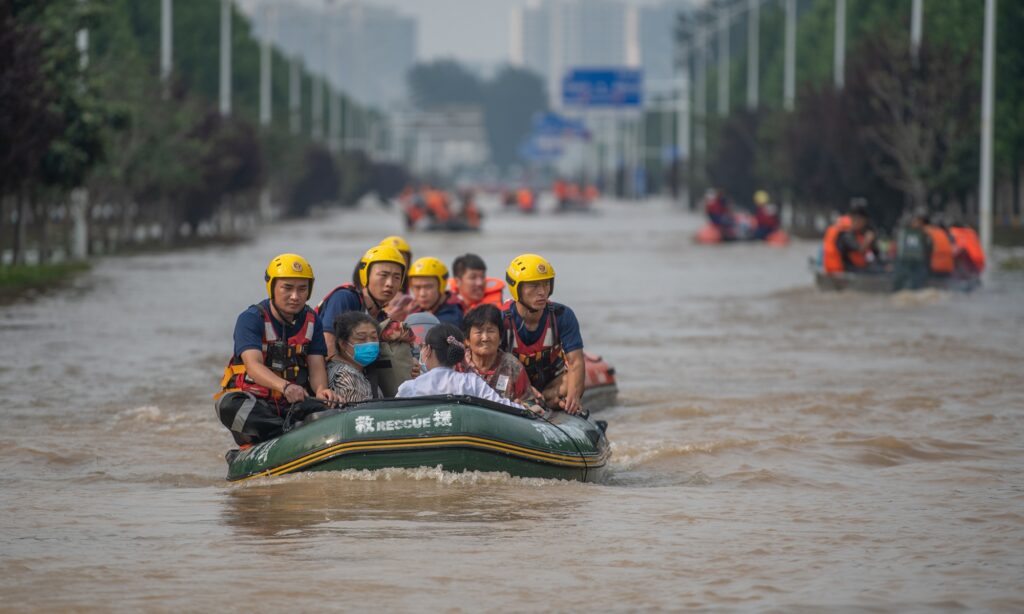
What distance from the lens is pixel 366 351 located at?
13.1 meters

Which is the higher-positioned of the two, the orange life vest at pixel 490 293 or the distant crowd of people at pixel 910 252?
the orange life vest at pixel 490 293

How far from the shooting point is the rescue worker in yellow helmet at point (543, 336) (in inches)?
534

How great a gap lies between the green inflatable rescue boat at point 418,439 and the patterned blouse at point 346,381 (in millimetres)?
487

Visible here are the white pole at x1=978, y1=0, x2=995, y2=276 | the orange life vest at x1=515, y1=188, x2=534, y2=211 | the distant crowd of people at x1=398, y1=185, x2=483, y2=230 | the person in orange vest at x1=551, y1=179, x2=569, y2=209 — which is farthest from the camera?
the person in orange vest at x1=551, y1=179, x2=569, y2=209

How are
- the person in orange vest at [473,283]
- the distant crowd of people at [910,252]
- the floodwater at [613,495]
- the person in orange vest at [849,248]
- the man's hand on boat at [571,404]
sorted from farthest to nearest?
the person in orange vest at [849,248] < the distant crowd of people at [910,252] < the person in orange vest at [473,283] < the man's hand on boat at [571,404] < the floodwater at [613,495]

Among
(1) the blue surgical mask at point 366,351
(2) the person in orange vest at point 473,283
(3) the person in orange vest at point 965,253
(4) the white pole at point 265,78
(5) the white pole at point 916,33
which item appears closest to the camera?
(1) the blue surgical mask at point 366,351

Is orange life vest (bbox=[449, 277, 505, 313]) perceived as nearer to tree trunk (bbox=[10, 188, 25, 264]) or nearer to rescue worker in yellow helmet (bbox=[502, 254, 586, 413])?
rescue worker in yellow helmet (bbox=[502, 254, 586, 413])

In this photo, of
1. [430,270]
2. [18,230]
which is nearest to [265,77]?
[18,230]

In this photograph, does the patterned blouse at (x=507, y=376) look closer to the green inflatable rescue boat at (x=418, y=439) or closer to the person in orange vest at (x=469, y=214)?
the green inflatable rescue boat at (x=418, y=439)

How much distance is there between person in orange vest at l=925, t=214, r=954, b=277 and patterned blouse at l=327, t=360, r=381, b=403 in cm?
1949

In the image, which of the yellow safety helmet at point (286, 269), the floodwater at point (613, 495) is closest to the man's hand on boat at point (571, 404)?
the floodwater at point (613, 495)

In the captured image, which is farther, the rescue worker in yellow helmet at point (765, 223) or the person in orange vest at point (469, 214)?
the person in orange vest at point (469, 214)

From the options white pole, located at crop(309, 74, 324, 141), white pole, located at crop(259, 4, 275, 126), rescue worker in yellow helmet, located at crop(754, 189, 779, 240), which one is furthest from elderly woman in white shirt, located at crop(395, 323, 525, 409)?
white pole, located at crop(309, 74, 324, 141)

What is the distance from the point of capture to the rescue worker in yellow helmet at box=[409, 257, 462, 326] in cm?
1528
